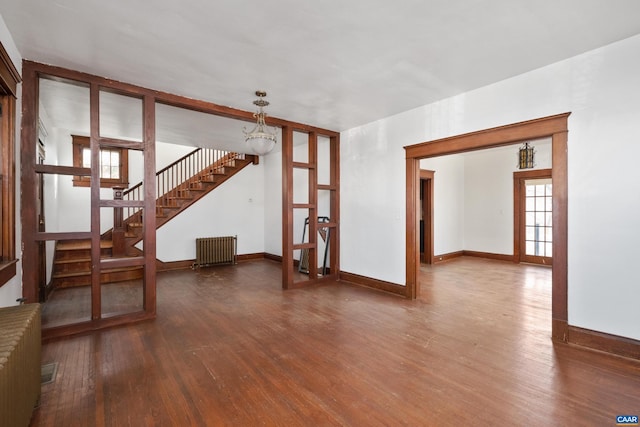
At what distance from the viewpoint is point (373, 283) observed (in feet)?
17.1

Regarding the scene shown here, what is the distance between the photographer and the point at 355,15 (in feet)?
7.74

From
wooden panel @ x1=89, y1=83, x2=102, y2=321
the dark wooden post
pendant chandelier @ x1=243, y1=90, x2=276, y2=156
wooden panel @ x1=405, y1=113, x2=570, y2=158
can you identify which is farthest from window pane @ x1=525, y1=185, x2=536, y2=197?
the dark wooden post

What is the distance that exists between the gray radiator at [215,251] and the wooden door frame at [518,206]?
7.19 m

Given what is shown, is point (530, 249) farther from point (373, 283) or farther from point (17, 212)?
point (17, 212)

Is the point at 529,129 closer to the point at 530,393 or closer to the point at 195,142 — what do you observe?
the point at 530,393

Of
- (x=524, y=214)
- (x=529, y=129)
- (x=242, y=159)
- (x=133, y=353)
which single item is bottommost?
(x=133, y=353)

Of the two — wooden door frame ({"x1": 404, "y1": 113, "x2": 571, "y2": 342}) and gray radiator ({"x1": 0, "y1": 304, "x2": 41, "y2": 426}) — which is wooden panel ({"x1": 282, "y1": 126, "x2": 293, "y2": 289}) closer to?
wooden door frame ({"x1": 404, "y1": 113, "x2": 571, "y2": 342})

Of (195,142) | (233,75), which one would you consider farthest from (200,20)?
(195,142)

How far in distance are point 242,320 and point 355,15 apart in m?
3.45

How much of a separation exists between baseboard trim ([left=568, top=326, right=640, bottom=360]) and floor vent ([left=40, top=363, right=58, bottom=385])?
479 cm

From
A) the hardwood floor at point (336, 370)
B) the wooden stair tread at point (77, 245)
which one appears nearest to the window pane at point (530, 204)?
the hardwood floor at point (336, 370)

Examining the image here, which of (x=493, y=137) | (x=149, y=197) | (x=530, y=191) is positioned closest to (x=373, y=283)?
(x=493, y=137)

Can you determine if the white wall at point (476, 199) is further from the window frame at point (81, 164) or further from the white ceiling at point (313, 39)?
the window frame at point (81, 164)

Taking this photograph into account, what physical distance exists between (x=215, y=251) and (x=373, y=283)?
4099mm
